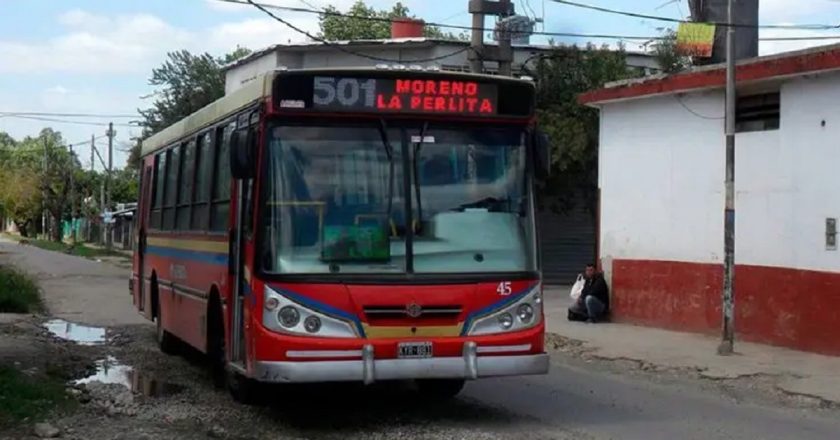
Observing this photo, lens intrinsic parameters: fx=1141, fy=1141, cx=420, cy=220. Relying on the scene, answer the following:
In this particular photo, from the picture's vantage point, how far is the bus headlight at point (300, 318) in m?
8.99

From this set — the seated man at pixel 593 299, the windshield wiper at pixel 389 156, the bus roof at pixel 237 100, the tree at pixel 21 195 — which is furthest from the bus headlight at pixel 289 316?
the tree at pixel 21 195

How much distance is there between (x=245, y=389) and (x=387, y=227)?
7.97 ft

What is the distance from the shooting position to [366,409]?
10805 millimetres

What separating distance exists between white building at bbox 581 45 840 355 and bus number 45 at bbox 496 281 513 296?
26.2ft

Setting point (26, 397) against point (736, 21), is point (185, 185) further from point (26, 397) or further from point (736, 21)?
point (736, 21)

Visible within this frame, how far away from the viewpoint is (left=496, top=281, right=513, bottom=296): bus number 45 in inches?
371

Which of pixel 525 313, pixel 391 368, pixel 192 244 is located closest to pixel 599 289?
pixel 192 244

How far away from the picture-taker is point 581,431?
9789 millimetres

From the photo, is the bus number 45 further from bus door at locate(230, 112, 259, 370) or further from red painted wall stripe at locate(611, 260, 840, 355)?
red painted wall stripe at locate(611, 260, 840, 355)

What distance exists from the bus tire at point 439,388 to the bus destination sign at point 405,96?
2.90m

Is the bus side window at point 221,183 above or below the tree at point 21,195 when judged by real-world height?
below

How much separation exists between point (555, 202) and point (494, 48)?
883 cm

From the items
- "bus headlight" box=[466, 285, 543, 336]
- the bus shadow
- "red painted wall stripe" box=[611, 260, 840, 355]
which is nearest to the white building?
"red painted wall stripe" box=[611, 260, 840, 355]

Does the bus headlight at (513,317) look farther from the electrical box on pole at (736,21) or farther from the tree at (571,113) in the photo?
the tree at (571,113)
